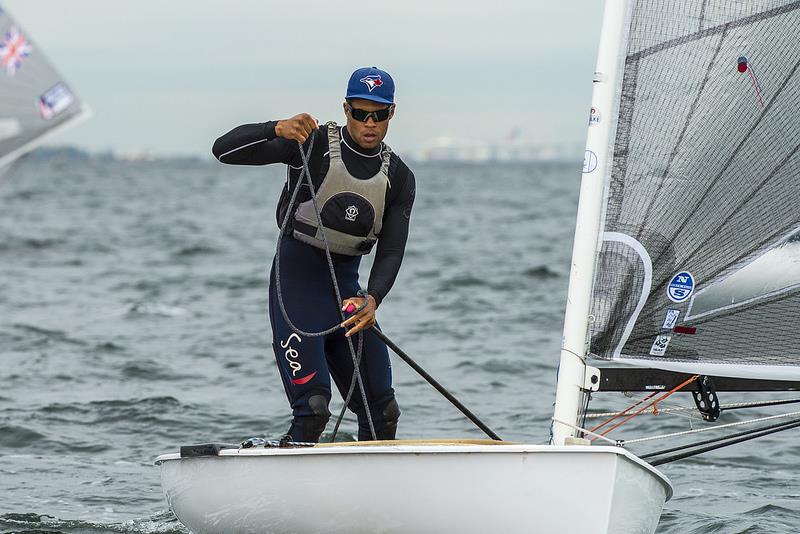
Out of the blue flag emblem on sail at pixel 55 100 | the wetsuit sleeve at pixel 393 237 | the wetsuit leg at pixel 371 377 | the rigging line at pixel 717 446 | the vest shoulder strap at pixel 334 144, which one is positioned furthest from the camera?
the blue flag emblem on sail at pixel 55 100

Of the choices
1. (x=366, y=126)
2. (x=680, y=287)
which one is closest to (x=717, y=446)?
(x=680, y=287)

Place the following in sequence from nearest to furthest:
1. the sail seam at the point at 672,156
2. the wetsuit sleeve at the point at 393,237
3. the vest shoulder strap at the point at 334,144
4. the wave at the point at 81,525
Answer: the sail seam at the point at 672,156
the vest shoulder strap at the point at 334,144
the wetsuit sleeve at the point at 393,237
the wave at the point at 81,525

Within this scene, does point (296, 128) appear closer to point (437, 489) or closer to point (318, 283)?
point (318, 283)

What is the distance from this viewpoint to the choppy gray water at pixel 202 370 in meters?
5.98

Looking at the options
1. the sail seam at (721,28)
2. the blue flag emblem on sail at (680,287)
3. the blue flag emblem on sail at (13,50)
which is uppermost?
the blue flag emblem on sail at (13,50)

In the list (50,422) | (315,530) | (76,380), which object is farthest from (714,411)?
(76,380)

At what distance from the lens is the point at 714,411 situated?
15.0 feet

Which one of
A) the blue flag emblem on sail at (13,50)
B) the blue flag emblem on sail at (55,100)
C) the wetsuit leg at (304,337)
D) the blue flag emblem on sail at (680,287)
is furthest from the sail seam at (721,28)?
the blue flag emblem on sail at (55,100)

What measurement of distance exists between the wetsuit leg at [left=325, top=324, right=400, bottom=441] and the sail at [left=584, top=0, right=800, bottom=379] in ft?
2.97

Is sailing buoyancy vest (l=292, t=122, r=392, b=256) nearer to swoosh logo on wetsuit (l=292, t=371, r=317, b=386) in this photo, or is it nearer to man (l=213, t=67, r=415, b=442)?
man (l=213, t=67, r=415, b=442)

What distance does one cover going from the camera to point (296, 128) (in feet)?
14.5

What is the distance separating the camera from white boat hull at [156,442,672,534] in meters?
3.80

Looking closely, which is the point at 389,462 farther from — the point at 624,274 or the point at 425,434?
the point at 425,434

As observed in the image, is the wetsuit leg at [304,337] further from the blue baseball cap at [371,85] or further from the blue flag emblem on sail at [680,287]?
the blue flag emblem on sail at [680,287]
